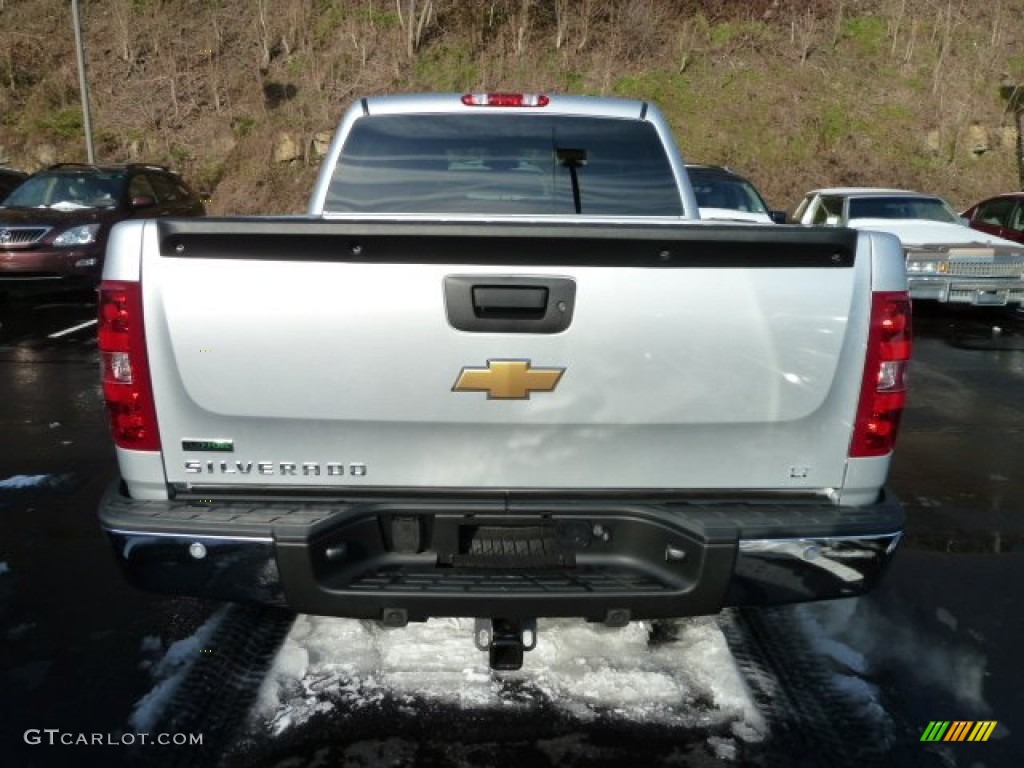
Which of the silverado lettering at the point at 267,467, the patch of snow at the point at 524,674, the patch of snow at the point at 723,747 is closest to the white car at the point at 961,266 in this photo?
the patch of snow at the point at 524,674

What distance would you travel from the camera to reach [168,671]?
3.35m

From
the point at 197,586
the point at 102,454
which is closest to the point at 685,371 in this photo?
the point at 197,586

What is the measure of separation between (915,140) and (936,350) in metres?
17.3

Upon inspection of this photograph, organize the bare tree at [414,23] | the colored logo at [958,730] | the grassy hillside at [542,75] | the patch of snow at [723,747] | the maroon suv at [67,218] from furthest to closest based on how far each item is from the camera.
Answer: the bare tree at [414,23], the grassy hillside at [542,75], the maroon suv at [67,218], the colored logo at [958,730], the patch of snow at [723,747]

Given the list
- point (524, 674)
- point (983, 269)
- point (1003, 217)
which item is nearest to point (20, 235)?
point (524, 674)

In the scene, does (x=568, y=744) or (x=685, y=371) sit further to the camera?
(x=568, y=744)

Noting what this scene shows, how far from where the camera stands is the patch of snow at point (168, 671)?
3.06 m

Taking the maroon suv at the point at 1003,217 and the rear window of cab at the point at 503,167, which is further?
the maroon suv at the point at 1003,217

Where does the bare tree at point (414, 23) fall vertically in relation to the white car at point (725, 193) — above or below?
above

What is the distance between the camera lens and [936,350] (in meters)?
9.84

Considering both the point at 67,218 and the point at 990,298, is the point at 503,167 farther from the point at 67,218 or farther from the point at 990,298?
the point at 67,218

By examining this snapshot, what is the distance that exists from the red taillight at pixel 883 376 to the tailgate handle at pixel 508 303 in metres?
0.92

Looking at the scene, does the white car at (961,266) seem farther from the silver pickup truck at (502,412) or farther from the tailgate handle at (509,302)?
the tailgate handle at (509,302)

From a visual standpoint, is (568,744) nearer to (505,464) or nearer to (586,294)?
(505,464)
